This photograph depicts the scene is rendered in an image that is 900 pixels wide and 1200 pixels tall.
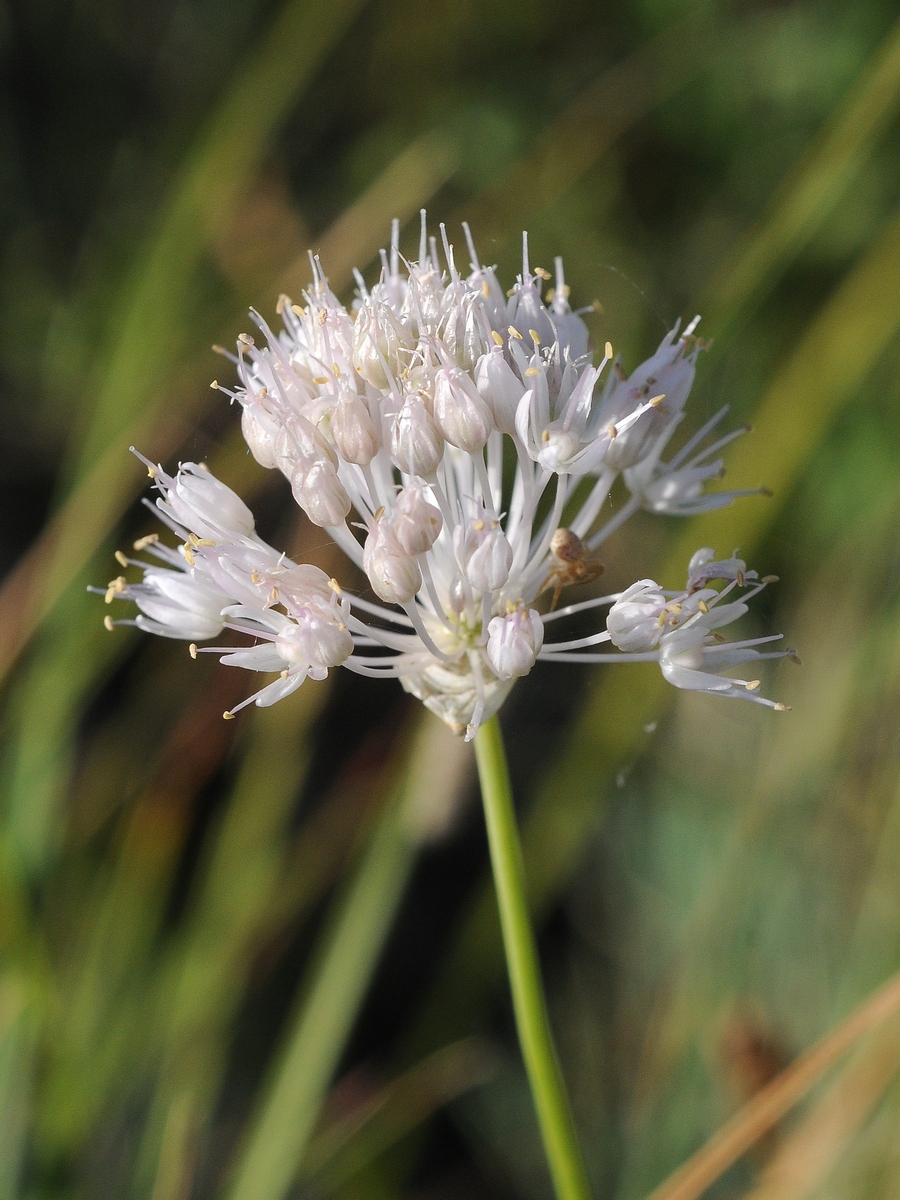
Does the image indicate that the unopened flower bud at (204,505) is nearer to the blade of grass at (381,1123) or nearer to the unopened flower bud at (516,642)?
the unopened flower bud at (516,642)

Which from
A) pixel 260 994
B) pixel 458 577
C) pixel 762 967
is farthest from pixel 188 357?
pixel 762 967

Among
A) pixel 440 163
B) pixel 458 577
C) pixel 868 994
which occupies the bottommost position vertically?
pixel 868 994

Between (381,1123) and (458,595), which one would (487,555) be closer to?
(458,595)

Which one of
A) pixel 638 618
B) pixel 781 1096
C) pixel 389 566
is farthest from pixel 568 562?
pixel 781 1096

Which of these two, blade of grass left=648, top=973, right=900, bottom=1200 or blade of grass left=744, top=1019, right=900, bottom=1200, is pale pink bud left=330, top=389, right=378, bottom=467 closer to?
blade of grass left=648, top=973, right=900, bottom=1200

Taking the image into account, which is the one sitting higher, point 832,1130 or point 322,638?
point 322,638

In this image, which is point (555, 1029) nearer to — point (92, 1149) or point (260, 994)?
point (260, 994)
